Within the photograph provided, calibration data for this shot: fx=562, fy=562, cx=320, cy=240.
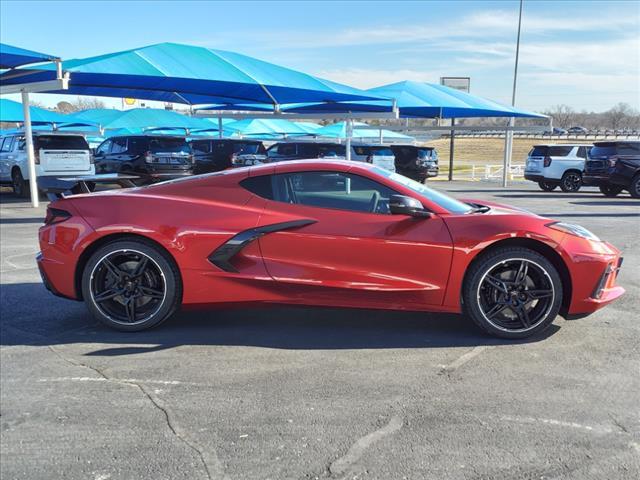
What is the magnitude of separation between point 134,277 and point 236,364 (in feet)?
4.19

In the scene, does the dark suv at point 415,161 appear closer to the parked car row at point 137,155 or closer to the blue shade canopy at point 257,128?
the parked car row at point 137,155

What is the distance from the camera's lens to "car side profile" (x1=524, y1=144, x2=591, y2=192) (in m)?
20.4

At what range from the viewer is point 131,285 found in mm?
4676

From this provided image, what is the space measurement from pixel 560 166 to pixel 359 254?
1832cm

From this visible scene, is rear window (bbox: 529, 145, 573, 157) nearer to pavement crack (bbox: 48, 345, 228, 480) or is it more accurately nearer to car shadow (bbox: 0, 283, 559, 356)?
car shadow (bbox: 0, 283, 559, 356)

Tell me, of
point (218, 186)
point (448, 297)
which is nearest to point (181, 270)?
point (218, 186)

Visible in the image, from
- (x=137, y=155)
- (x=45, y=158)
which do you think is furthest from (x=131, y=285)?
(x=137, y=155)

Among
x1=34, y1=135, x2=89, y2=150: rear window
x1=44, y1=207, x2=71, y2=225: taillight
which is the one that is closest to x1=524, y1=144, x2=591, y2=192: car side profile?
x1=34, y1=135, x2=89, y2=150: rear window

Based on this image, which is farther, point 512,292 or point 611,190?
point 611,190

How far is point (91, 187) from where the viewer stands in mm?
5676

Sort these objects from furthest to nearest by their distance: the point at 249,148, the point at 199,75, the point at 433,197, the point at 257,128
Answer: the point at 257,128 < the point at 249,148 < the point at 199,75 < the point at 433,197

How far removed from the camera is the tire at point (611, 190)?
59.4 feet

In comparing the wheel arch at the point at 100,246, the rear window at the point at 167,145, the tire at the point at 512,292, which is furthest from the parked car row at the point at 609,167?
the wheel arch at the point at 100,246

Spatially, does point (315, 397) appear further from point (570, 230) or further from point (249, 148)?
point (249, 148)
